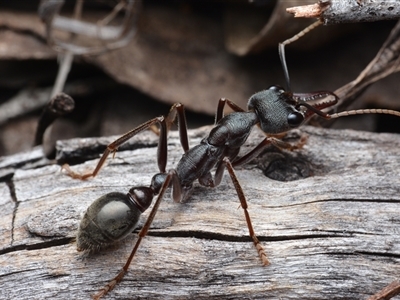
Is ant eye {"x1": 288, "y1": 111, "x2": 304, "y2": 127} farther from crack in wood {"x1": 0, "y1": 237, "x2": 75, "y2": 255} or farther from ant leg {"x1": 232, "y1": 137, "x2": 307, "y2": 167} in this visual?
crack in wood {"x1": 0, "y1": 237, "x2": 75, "y2": 255}

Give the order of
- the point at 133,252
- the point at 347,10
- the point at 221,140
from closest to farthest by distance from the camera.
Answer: the point at 347,10 → the point at 133,252 → the point at 221,140

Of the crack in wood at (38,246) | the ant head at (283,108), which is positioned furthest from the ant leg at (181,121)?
the crack in wood at (38,246)

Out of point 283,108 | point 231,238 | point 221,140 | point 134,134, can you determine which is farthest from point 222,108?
point 231,238

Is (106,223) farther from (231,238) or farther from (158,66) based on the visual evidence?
(158,66)

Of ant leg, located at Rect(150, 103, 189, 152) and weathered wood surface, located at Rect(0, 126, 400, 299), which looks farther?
ant leg, located at Rect(150, 103, 189, 152)

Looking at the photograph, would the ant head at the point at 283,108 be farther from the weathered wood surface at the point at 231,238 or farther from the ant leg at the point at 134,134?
the ant leg at the point at 134,134

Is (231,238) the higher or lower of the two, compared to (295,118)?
lower

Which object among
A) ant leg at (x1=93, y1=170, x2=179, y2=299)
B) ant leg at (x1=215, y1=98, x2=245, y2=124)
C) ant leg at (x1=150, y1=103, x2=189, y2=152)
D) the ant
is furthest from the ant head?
ant leg at (x1=93, y1=170, x2=179, y2=299)
